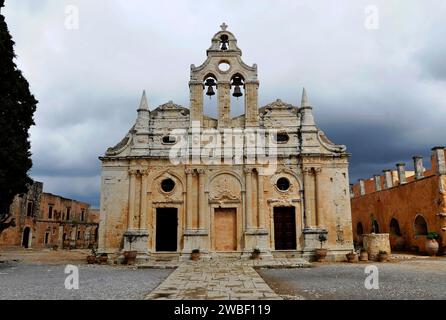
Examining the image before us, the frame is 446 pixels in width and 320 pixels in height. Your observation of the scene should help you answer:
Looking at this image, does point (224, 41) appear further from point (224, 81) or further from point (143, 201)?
point (143, 201)

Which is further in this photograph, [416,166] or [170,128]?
[416,166]

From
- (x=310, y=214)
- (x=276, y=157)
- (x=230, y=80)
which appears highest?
(x=230, y=80)

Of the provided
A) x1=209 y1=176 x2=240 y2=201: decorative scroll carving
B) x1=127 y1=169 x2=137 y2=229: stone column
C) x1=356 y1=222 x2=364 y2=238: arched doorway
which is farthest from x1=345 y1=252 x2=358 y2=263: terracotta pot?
x1=356 y1=222 x2=364 y2=238: arched doorway

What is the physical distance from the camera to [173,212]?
65.6ft

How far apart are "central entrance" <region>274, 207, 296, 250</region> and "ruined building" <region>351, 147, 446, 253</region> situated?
9.21 metres

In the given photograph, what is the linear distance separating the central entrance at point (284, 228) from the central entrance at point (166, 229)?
17.4 feet

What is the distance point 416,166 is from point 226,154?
13.6 m

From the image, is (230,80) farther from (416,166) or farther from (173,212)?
(416,166)

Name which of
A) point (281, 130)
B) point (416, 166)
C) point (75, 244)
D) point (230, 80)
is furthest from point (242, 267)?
point (75, 244)

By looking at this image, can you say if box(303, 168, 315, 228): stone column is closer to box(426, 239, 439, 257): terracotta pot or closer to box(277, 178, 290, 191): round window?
box(277, 178, 290, 191): round window

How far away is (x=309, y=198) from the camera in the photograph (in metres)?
19.8

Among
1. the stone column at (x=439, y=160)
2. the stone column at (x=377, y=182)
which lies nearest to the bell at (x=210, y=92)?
the stone column at (x=439, y=160)
